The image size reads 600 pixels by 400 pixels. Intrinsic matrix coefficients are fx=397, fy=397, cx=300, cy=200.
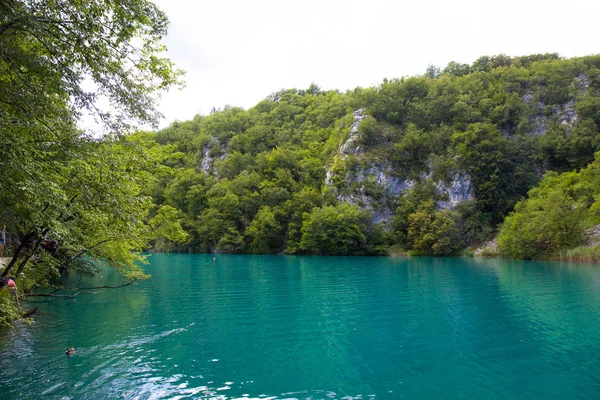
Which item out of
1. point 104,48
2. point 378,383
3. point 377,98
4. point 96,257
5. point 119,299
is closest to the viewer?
point 104,48

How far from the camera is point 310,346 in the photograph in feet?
41.1

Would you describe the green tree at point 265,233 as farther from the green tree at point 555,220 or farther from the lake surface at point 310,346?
the lake surface at point 310,346

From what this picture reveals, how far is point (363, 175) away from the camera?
241 feet

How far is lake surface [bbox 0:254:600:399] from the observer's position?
30.3 ft

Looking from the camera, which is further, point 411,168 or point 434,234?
point 411,168

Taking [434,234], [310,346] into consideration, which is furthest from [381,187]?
[310,346]

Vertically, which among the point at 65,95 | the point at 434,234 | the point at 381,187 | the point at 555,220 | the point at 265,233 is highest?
the point at 381,187

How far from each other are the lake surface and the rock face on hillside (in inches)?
1826

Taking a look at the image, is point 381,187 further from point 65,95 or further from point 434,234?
point 65,95

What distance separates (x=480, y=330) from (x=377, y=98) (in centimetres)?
7624

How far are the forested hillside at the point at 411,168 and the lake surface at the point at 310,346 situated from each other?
37.8 metres

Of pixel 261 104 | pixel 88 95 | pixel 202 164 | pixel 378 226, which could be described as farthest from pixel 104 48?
pixel 261 104

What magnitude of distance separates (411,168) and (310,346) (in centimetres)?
6685

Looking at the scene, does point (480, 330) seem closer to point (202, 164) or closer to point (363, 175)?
point (363, 175)
